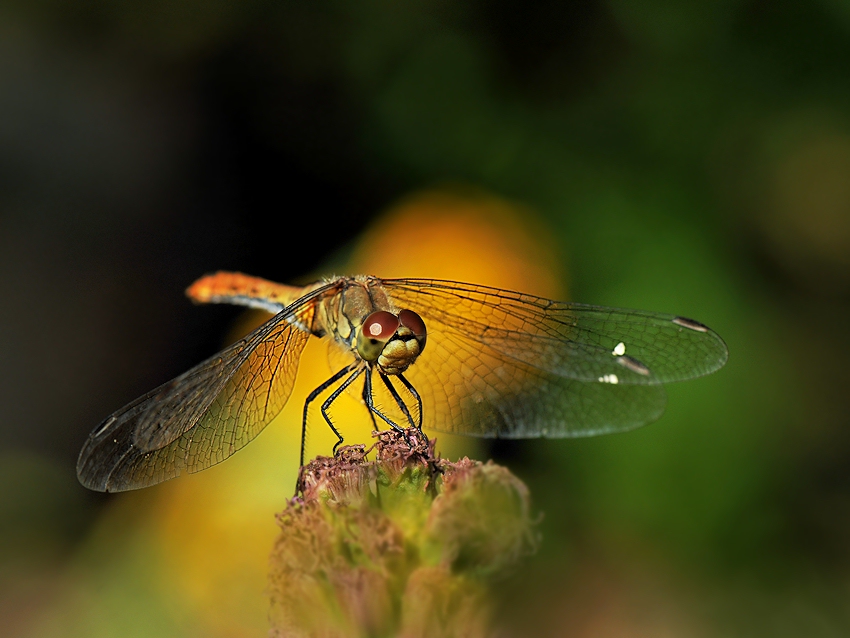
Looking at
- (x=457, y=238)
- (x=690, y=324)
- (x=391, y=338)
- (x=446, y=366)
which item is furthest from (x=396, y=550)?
(x=457, y=238)

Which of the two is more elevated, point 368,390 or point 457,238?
point 457,238

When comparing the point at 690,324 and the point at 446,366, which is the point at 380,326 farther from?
the point at 690,324

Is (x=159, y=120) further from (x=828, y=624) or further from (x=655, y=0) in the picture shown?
(x=828, y=624)

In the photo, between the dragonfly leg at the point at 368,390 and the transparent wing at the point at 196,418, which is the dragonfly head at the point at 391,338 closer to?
the dragonfly leg at the point at 368,390

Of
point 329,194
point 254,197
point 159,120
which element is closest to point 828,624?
point 329,194

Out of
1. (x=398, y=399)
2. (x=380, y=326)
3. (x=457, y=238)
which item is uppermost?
(x=457, y=238)

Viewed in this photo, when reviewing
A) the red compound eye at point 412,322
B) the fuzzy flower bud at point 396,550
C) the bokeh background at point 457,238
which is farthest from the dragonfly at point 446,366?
the bokeh background at point 457,238
